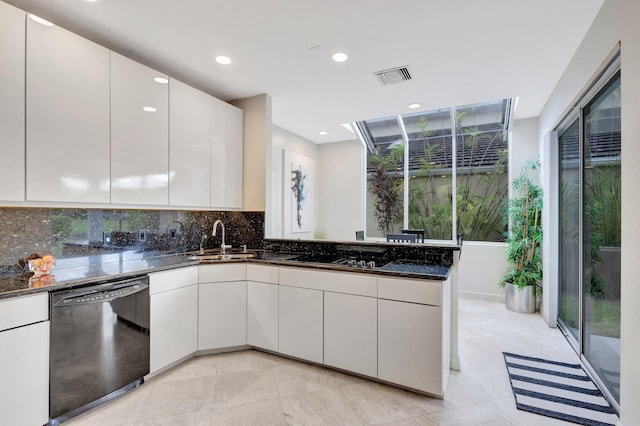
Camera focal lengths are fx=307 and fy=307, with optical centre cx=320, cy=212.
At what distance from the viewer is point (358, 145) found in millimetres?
6145

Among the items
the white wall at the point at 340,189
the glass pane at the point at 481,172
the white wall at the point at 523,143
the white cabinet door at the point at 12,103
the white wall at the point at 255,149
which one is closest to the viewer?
the white cabinet door at the point at 12,103

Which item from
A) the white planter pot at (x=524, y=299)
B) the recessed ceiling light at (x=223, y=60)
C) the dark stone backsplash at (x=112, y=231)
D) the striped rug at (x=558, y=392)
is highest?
the recessed ceiling light at (x=223, y=60)

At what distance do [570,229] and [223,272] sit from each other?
3.52 m

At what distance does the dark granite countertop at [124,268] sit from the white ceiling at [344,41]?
181cm

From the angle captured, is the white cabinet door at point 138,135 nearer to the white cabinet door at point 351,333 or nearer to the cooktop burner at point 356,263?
the cooktop burner at point 356,263

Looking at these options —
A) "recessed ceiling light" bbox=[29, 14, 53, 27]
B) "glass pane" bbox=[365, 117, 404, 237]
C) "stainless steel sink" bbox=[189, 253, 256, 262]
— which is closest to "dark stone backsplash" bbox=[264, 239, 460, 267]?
"stainless steel sink" bbox=[189, 253, 256, 262]

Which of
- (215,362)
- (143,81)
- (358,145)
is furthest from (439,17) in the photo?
(358,145)

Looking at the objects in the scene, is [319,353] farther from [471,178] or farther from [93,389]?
[471,178]

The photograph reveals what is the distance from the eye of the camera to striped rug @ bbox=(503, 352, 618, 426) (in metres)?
2.03

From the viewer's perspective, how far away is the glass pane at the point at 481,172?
16.0ft

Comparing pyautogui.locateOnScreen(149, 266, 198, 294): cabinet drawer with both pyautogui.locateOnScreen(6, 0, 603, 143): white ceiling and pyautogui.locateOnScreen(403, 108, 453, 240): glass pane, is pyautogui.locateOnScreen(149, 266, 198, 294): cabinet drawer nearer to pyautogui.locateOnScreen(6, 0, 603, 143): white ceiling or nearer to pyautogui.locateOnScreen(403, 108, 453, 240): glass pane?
pyautogui.locateOnScreen(6, 0, 603, 143): white ceiling

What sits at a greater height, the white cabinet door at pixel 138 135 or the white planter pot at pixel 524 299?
the white cabinet door at pixel 138 135

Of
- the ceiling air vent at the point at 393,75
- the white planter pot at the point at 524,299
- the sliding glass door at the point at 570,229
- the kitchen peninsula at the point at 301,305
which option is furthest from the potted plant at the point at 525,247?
the ceiling air vent at the point at 393,75

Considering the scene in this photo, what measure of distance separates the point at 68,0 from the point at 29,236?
165 centimetres
